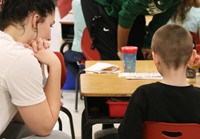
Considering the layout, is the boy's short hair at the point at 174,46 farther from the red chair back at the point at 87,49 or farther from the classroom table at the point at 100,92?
the red chair back at the point at 87,49

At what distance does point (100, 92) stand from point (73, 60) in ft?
5.79

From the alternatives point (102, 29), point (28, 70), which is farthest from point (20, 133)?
point (102, 29)

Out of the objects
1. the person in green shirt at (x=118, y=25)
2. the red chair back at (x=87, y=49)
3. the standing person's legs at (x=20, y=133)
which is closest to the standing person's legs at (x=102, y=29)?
the person in green shirt at (x=118, y=25)

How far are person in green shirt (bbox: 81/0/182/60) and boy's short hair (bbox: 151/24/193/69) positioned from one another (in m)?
0.80

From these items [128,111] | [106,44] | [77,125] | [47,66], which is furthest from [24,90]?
[77,125]

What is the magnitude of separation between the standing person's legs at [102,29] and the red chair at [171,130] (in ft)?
4.24

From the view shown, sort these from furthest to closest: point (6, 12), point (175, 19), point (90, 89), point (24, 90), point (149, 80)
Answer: point (175, 19) → point (149, 80) → point (90, 89) → point (6, 12) → point (24, 90)

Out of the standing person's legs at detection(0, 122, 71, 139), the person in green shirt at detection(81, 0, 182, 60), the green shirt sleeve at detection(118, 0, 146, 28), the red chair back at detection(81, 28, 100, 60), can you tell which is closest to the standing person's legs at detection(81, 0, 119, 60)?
the person in green shirt at detection(81, 0, 182, 60)

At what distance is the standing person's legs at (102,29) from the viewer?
278 cm

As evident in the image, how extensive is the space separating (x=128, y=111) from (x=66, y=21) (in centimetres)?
279

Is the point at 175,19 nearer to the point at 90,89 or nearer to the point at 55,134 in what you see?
the point at 90,89

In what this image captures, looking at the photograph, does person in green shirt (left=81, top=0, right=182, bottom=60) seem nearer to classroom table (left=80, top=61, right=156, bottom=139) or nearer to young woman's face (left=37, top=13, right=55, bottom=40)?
classroom table (left=80, top=61, right=156, bottom=139)

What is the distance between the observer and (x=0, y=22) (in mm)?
1727

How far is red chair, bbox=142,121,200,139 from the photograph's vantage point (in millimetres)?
1534
